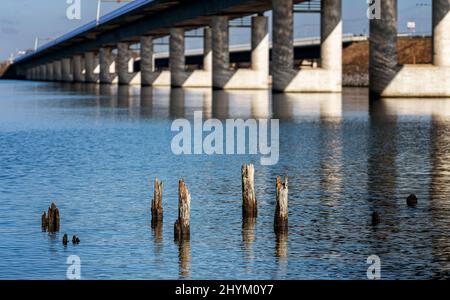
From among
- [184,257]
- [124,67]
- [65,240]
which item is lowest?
[184,257]

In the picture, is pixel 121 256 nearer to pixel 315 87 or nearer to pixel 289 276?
pixel 289 276

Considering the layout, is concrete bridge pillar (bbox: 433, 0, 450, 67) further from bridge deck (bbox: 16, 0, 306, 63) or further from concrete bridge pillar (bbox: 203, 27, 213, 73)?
concrete bridge pillar (bbox: 203, 27, 213, 73)

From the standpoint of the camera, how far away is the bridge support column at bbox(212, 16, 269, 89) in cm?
12638

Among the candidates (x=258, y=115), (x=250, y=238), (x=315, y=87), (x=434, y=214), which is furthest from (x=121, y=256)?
(x=315, y=87)

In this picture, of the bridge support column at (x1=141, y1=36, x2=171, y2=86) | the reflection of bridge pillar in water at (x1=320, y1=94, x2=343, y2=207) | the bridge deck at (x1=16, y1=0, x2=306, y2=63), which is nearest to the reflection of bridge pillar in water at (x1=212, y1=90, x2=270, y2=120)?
the reflection of bridge pillar in water at (x1=320, y1=94, x2=343, y2=207)

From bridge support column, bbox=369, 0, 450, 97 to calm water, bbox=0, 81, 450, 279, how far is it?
1136 inches

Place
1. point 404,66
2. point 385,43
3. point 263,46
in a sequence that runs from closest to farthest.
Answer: point 385,43 → point 404,66 → point 263,46

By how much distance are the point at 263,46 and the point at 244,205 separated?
105m

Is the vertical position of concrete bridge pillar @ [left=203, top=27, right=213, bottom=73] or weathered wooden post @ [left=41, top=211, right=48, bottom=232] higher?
concrete bridge pillar @ [left=203, top=27, right=213, bottom=73]

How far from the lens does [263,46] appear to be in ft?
426

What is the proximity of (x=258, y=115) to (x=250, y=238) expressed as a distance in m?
46.3

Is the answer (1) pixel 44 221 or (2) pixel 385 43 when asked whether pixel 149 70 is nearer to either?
(2) pixel 385 43

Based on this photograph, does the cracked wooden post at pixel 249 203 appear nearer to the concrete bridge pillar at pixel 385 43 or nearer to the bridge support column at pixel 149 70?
the concrete bridge pillar at pixel 385 43

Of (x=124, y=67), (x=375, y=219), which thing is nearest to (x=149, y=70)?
(x=124, y=67)
